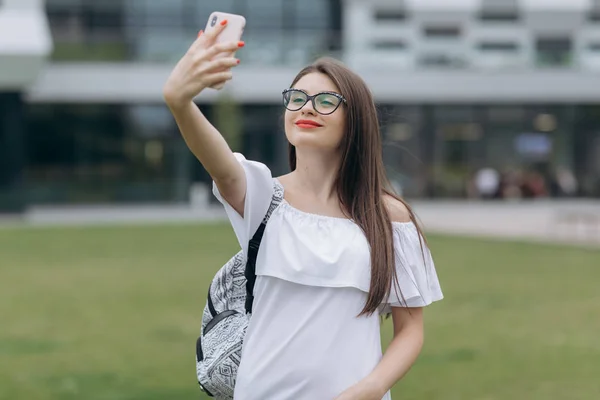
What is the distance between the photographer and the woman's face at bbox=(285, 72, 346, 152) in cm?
282

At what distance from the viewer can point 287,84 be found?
125 ft

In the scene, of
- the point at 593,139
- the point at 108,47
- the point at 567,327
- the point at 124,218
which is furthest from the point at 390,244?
the point at 593,139

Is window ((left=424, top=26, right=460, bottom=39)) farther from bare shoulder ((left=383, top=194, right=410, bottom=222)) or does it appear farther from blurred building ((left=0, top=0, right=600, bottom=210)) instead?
bare shoulder ((left=383, top=194, right=410, bottom=222))

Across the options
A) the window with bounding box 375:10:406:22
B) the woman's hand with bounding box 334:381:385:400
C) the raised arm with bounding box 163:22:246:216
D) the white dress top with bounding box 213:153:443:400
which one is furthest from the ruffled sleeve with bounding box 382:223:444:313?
the window with bounding box 375:10:406:22

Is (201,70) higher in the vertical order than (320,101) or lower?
higher

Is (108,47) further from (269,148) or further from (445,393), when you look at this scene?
(445,393)

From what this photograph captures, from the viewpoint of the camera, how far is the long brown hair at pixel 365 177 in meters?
2.76

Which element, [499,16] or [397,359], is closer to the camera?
[397,359]

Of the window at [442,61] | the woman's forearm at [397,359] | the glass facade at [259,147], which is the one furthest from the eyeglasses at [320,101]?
the window at [442,61]

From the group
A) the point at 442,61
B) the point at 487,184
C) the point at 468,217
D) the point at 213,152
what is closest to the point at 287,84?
the point at 442,61

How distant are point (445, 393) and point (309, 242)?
524 cm

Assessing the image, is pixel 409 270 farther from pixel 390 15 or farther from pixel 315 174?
pixel 390 15

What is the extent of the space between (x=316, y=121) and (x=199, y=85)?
0.53 meters

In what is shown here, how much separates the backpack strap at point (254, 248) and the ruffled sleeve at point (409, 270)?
37cm
